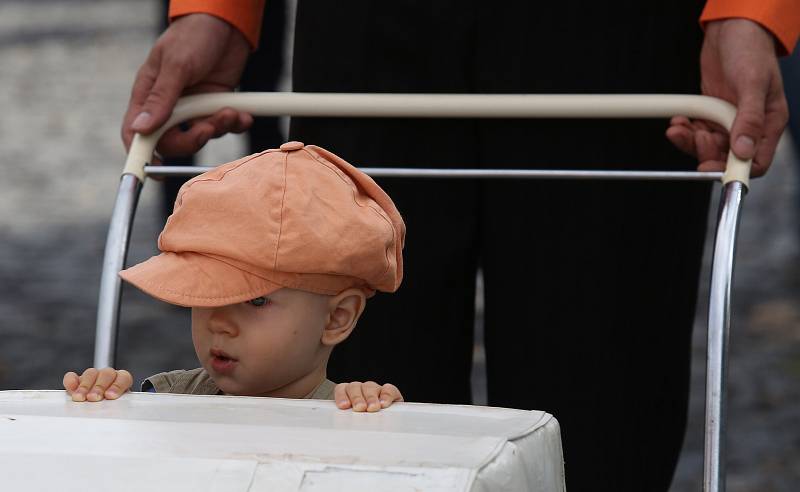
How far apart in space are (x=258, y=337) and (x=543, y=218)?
0.62 metres

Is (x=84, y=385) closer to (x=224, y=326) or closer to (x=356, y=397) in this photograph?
(x=224, y=326)

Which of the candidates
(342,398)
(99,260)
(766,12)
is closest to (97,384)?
(342,398)

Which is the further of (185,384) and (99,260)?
(99,260)

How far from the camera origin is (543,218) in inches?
82.4

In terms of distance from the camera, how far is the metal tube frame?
1770mm

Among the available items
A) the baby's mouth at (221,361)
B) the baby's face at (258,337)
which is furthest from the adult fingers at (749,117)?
the baby's mouth at (221,361)

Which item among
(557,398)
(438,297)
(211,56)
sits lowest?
(557,398)

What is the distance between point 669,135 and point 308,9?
1.78 ft

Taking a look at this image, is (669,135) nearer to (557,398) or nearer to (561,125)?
(561,125)

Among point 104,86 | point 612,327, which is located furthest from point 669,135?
point 104,86

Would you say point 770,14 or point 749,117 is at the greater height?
point 770,14

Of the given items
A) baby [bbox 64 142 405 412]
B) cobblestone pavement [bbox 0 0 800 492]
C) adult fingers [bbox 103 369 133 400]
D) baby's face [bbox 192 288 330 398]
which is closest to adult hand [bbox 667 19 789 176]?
baby [bbox 64 142 405 412]

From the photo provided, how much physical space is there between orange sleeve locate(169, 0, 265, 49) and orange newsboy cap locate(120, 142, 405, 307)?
59cm

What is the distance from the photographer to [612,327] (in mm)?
2096
